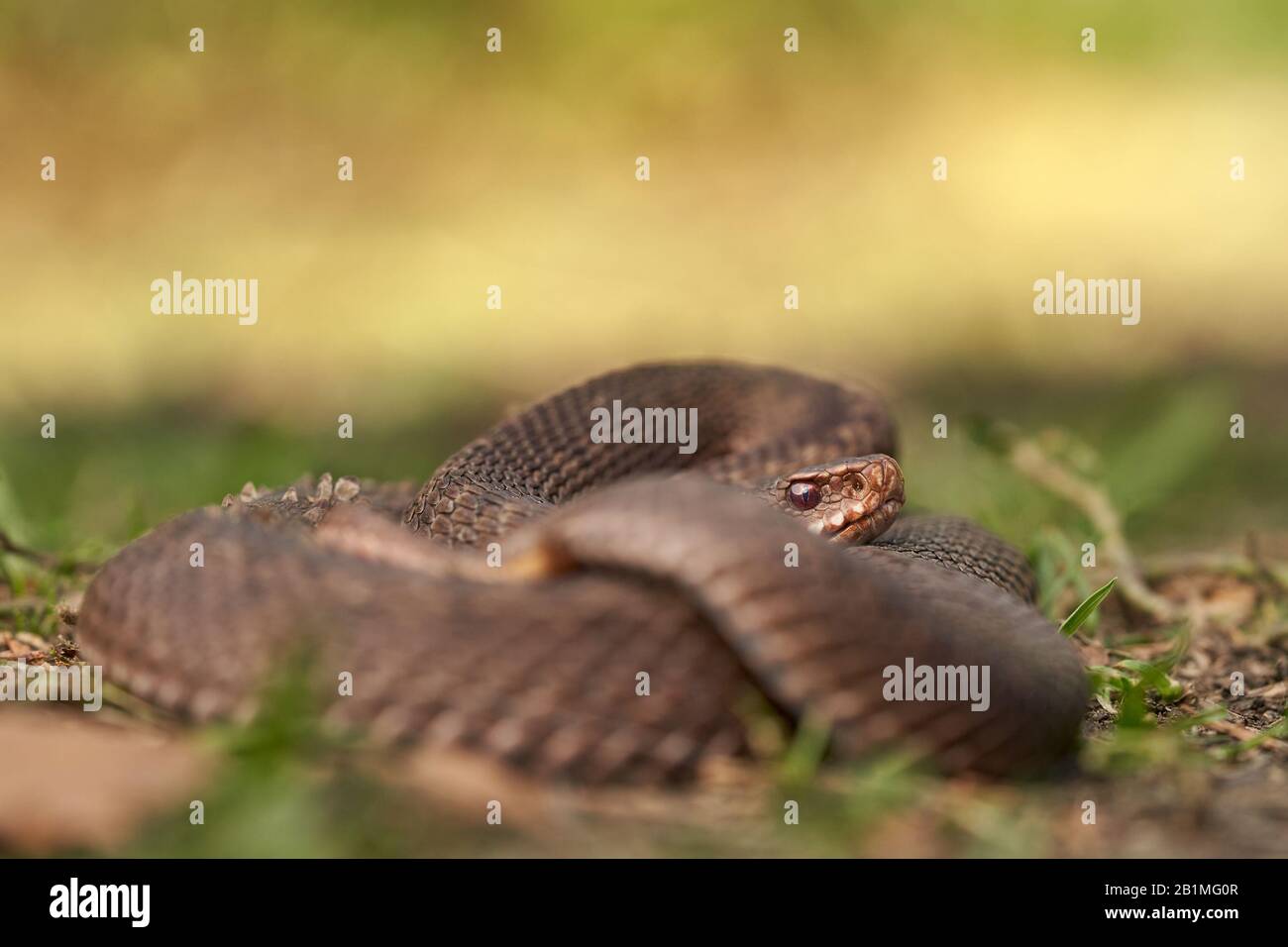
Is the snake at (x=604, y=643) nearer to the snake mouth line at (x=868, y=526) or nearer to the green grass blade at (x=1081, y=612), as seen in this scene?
the green grass blade at (x=1081, y=612)

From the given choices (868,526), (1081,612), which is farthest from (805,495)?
(1081,612)

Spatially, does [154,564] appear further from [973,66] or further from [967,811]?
[973,66]

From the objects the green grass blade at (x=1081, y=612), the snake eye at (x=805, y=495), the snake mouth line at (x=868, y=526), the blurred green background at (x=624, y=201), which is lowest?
Result: the green grass blade at (x=1081, y=612)

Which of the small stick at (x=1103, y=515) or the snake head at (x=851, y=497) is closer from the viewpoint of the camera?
the snake head at (x=851, y=497)

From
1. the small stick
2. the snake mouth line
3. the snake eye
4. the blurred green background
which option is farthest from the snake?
the blurred green background

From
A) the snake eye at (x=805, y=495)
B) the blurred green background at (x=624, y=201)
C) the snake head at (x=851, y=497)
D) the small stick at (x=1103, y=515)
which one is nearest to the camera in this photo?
the snake head at (x=851, y=497)

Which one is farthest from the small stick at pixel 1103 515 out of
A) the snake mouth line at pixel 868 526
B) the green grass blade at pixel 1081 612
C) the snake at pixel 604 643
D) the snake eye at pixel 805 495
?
the snake at pixel 604 643
